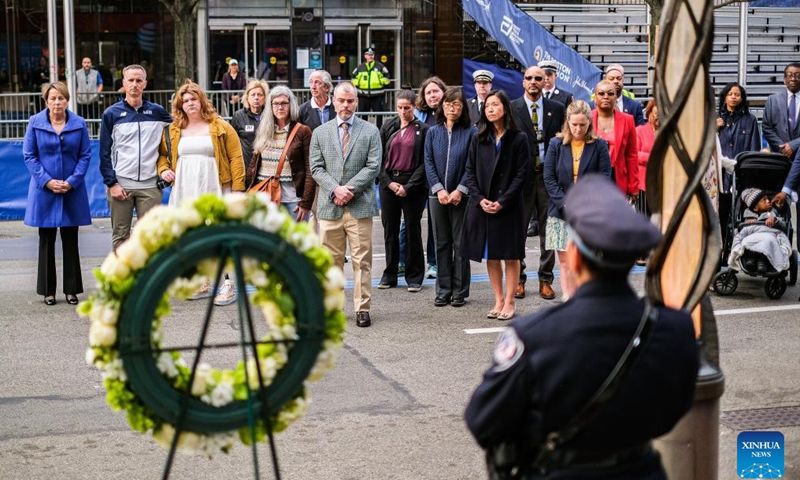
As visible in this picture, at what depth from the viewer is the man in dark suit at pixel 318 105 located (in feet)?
38.2

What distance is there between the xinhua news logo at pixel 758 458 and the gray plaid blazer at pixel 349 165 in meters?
4.48

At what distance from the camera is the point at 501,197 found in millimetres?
9984

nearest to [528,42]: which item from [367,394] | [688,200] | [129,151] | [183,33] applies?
[183,33]

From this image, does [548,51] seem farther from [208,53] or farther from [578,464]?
[578,464]

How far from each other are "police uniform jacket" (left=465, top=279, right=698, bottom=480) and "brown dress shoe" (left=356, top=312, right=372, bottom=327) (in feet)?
21.4

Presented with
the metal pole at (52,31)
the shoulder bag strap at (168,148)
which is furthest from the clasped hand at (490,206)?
the metal pole at (52,31)

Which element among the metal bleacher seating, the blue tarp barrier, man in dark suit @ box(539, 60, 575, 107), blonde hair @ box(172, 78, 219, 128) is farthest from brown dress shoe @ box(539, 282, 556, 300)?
the metal bleacher seating

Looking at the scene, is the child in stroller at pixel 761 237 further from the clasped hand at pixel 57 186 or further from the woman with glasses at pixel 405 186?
the clasped hand at pixel 57 186

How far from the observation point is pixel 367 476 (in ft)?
19.9

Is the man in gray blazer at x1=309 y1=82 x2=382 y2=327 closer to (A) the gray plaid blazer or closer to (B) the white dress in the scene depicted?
(A) the gray plaid blazer

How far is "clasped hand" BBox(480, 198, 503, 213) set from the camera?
32.6 feet

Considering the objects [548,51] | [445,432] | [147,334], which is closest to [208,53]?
[548,51]

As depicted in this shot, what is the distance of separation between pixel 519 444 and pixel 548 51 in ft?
65.1

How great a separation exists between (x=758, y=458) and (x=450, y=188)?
4997mm
